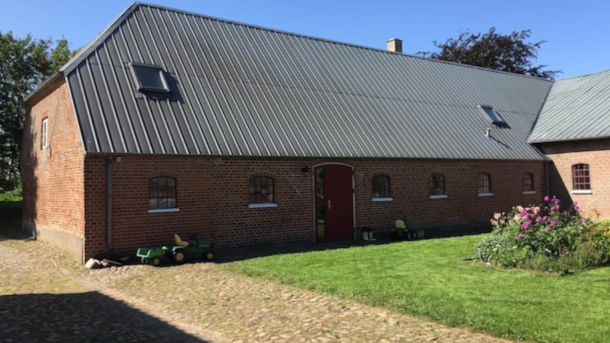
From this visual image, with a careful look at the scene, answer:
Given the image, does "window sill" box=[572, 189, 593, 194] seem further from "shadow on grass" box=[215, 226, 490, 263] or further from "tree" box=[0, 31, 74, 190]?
"tree" box=[0, 31, 74, 190]

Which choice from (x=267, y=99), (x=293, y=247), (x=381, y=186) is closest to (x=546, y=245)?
(x=293, y=247)

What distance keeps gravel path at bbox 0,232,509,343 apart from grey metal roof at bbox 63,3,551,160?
11.1ft

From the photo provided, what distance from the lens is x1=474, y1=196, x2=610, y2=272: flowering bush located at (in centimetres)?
995

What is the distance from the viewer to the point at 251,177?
1394cm

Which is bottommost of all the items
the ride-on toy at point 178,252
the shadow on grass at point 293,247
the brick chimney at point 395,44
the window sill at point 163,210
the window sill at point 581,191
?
the shadow on grass at point 293,247

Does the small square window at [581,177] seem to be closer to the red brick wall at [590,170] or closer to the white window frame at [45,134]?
the red brick wall at [590,170]

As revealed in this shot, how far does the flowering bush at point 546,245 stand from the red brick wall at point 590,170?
34.2 ft

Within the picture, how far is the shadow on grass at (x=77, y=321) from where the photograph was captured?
6.28 meters

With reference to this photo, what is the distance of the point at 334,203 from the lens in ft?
51.0

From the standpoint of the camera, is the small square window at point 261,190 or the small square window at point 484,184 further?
the small square window at point 484,184

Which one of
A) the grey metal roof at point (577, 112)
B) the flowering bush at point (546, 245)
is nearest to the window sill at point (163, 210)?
the flowering bush at point (546, 245)

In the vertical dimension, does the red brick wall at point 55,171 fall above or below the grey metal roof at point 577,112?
below

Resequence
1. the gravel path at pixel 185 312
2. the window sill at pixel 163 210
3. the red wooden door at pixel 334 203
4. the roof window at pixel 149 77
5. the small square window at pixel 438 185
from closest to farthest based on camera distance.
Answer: the gravel path at pixel 185 312 < the window sill at pixel 163 210 < the roof window at pixel 149 77 < the red wooden door at pixel 334 203 < the small square window at pixel 438 185

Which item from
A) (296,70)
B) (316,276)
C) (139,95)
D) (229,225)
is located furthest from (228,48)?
(316,276)
